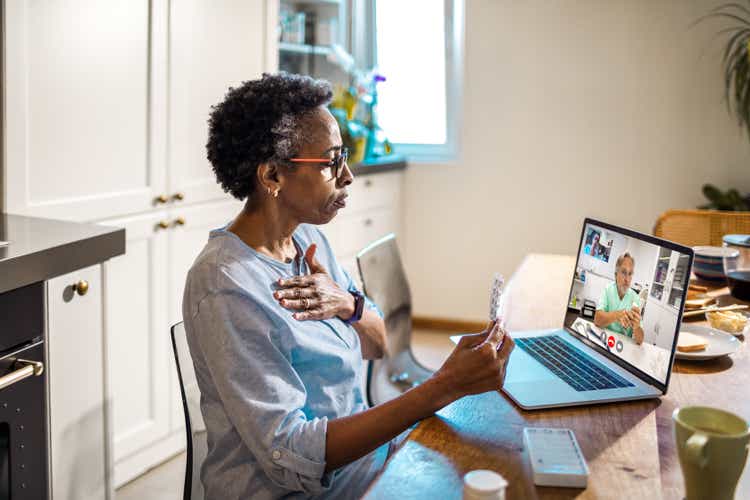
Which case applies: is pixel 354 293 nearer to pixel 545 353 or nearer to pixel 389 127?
pixel 545 353

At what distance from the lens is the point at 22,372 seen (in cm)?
136

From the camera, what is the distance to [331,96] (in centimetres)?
149

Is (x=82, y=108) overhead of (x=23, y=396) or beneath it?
overhead

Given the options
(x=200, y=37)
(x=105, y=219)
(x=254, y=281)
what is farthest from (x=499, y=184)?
(x=254, y=281)

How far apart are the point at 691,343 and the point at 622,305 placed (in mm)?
264

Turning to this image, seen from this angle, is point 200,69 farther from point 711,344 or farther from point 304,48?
point 711,344

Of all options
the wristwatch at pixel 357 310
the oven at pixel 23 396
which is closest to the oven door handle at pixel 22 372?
the oven at pixel 23 396

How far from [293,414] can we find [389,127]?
3592mm

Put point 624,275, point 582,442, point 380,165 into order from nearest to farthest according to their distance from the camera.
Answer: point 582,442 < point 624,275 < point 380,165

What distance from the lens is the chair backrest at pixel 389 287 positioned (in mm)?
2002

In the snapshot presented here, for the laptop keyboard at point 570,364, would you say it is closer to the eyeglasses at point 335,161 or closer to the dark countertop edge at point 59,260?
the eyeglasses at point 335,161

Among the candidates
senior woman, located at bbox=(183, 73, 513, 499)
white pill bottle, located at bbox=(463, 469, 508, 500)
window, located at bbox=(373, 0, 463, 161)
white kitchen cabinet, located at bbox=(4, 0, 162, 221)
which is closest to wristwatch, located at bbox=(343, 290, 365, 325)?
senior woman, located at bbox=(183, 73, 513, 499)

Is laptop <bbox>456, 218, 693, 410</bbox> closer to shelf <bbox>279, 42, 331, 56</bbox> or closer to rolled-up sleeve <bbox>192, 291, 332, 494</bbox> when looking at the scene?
rolled-up sleeve <bbox>192, 291, 332, 494</bbox>

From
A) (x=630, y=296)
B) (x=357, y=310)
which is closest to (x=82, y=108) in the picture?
(x=357, y=310)
